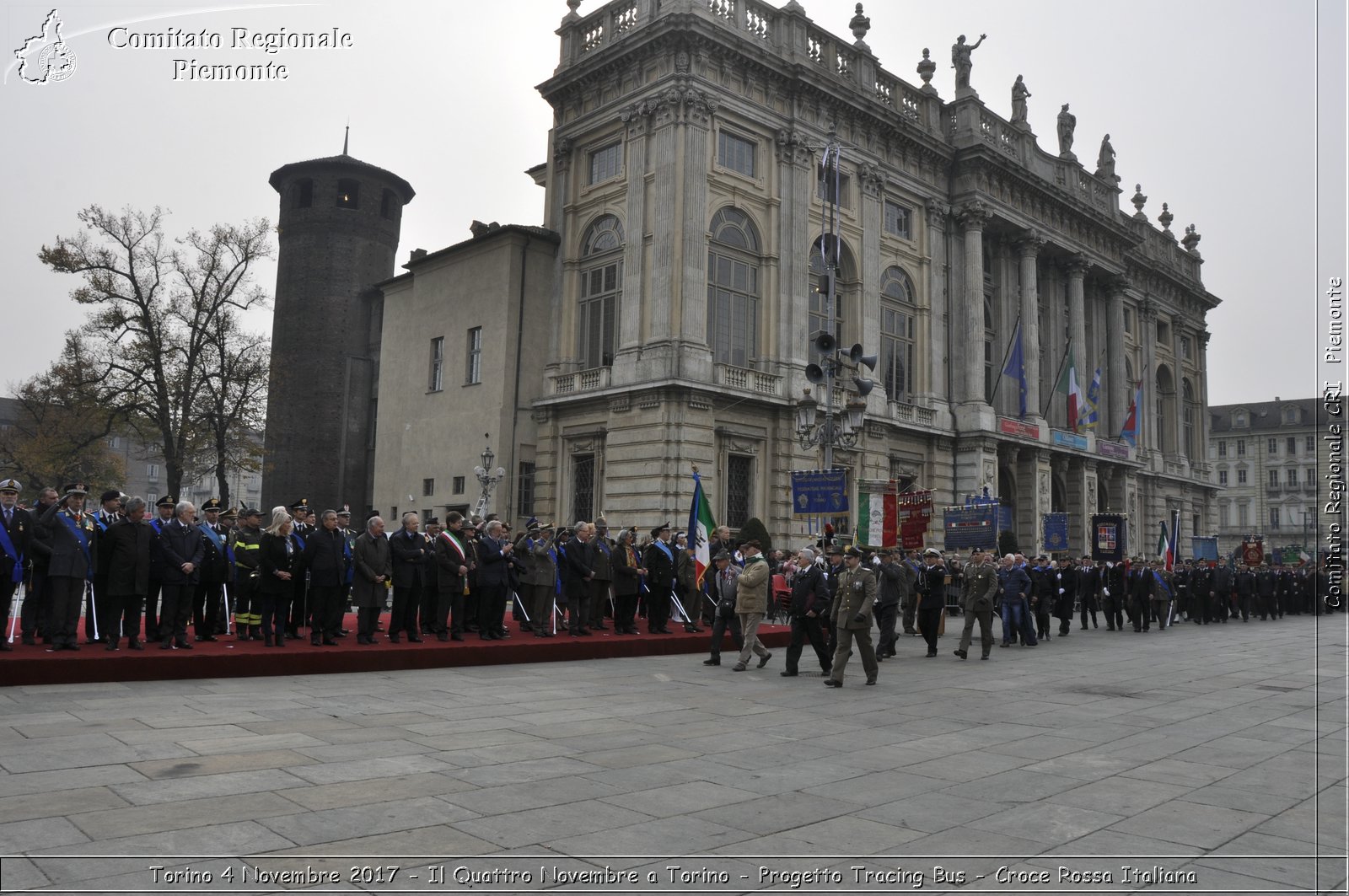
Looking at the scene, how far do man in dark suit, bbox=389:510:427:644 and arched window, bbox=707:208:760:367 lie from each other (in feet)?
56.8

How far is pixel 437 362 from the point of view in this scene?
3800 centimetres

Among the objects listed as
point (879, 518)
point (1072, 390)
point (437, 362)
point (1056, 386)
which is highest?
point (1056, 386)

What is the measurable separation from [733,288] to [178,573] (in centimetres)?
2225

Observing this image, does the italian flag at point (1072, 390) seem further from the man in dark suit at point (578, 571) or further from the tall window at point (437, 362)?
the man in dark suit at point (578, 571)

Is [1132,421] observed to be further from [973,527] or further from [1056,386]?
[973,527]

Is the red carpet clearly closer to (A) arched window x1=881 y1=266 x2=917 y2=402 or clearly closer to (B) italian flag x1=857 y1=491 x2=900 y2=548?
(B) italian flag x1=857 y1=491 x2=900 y2=548

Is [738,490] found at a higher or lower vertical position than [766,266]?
lower

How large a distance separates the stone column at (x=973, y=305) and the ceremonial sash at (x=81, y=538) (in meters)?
32.9

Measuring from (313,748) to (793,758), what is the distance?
3.93m

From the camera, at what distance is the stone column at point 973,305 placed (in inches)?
1554

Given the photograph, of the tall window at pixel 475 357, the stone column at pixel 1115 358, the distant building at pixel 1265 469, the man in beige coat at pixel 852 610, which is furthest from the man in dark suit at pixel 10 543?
the distant building at pixel 1265 469

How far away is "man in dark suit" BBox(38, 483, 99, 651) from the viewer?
39.9ft

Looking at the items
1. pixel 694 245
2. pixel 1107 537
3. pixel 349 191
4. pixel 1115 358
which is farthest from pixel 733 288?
pixel 1115 358

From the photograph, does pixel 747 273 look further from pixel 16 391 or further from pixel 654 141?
pixel 16 391
